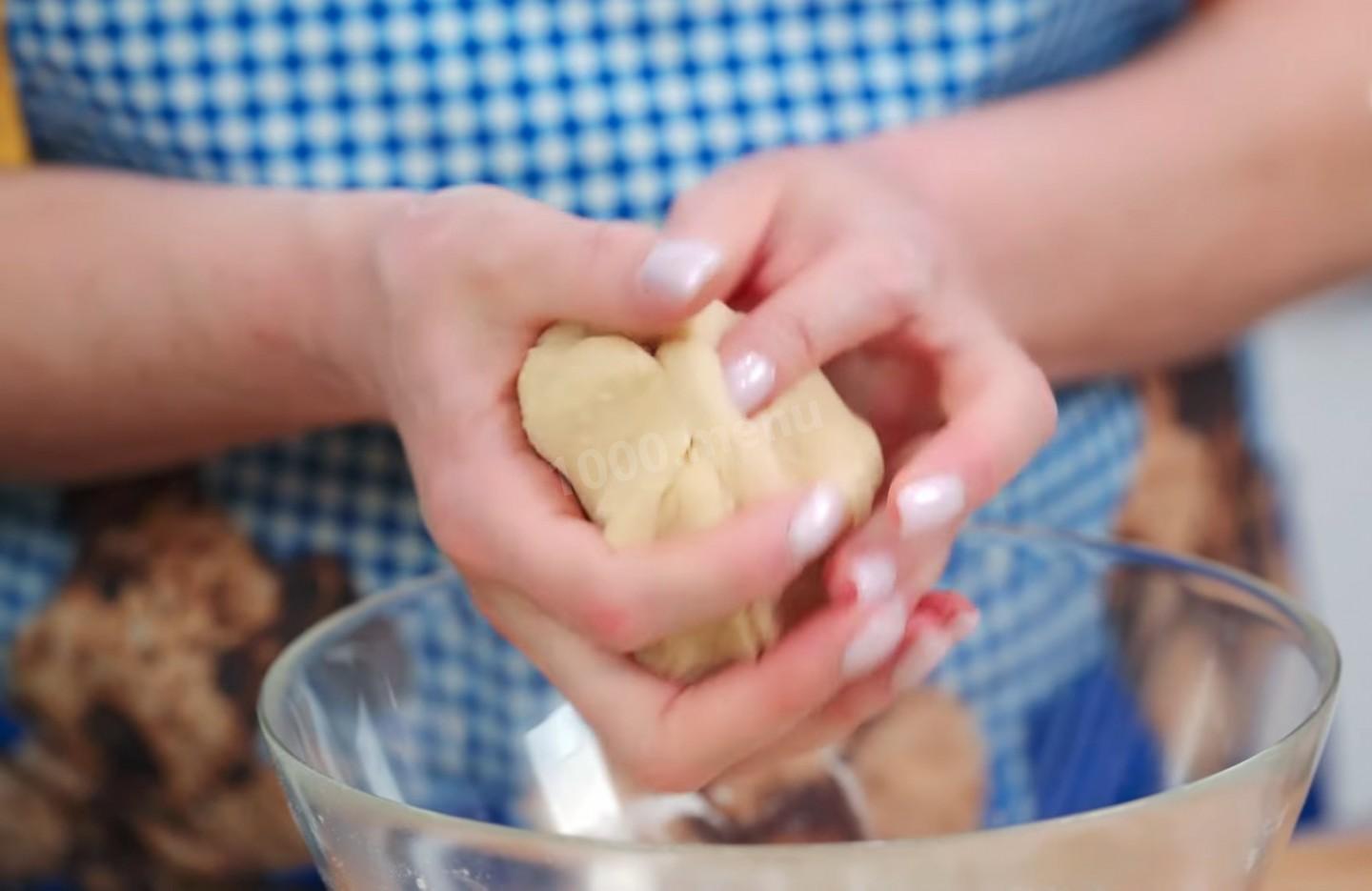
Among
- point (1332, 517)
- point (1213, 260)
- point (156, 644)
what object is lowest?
point (1332, 517)

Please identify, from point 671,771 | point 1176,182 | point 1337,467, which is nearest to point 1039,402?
point 671,771

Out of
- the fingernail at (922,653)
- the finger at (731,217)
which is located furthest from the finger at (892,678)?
the finger at (731,217)

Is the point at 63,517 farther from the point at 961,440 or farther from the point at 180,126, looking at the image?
the point at 961,440

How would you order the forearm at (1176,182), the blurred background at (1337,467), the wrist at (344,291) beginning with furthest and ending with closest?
1. the blurred background at (1337,467)
2. the forearm at (1176,182)
3. the wrist at (344,291)

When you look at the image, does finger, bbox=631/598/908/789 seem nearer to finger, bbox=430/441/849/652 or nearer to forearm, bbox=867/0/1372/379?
finger, bbox=430/441/849/652

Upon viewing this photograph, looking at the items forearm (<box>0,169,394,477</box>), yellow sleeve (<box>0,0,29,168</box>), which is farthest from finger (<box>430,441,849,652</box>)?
yellow sleeve (<box>0,0,29,168</box>)

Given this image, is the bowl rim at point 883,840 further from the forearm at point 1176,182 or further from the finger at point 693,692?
the forearm at point 1176,182

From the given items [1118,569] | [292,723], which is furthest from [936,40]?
[292,723]
